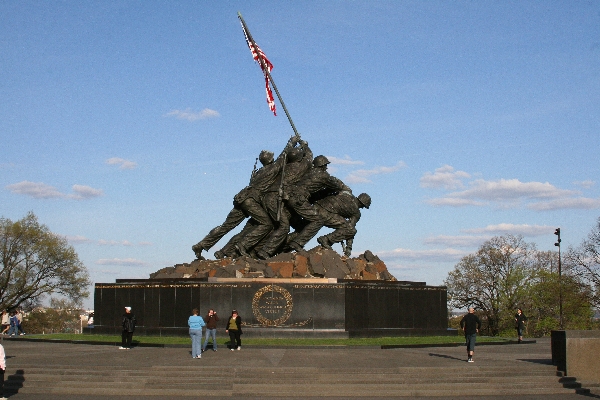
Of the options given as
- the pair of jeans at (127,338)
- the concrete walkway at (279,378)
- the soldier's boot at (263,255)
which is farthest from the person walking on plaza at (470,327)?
the soldier's boot at (263,255)

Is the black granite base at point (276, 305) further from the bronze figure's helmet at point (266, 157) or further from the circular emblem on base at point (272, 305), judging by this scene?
the bronze figure's helmet at point (266, 157)

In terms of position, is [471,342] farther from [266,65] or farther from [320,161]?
[266,65]

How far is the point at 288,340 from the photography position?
20.6 meters

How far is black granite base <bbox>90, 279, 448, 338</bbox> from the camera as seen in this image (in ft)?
70.5

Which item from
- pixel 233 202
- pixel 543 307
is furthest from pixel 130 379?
pixel 543 307

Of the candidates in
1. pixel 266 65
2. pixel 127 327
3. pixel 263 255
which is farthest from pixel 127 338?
pixel 266 65

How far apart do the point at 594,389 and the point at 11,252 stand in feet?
129

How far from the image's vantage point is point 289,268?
22938mm


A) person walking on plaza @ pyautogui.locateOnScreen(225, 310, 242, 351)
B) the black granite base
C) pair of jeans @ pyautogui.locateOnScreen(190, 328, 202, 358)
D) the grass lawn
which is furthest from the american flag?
pair of jeans @ pyautogui.locateOnScreen(190, 328, 202, 358)

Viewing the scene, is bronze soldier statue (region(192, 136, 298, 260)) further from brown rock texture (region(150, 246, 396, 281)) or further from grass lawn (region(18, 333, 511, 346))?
grass lawn (region(18, 333, 511, 346))

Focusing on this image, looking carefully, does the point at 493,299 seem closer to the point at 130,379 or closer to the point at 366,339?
the point at 366,339

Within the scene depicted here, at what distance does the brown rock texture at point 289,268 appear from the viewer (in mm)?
22766

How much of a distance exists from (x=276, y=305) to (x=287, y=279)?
33.7 inches

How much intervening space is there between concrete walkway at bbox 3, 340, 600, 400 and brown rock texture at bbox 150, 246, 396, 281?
652cm
